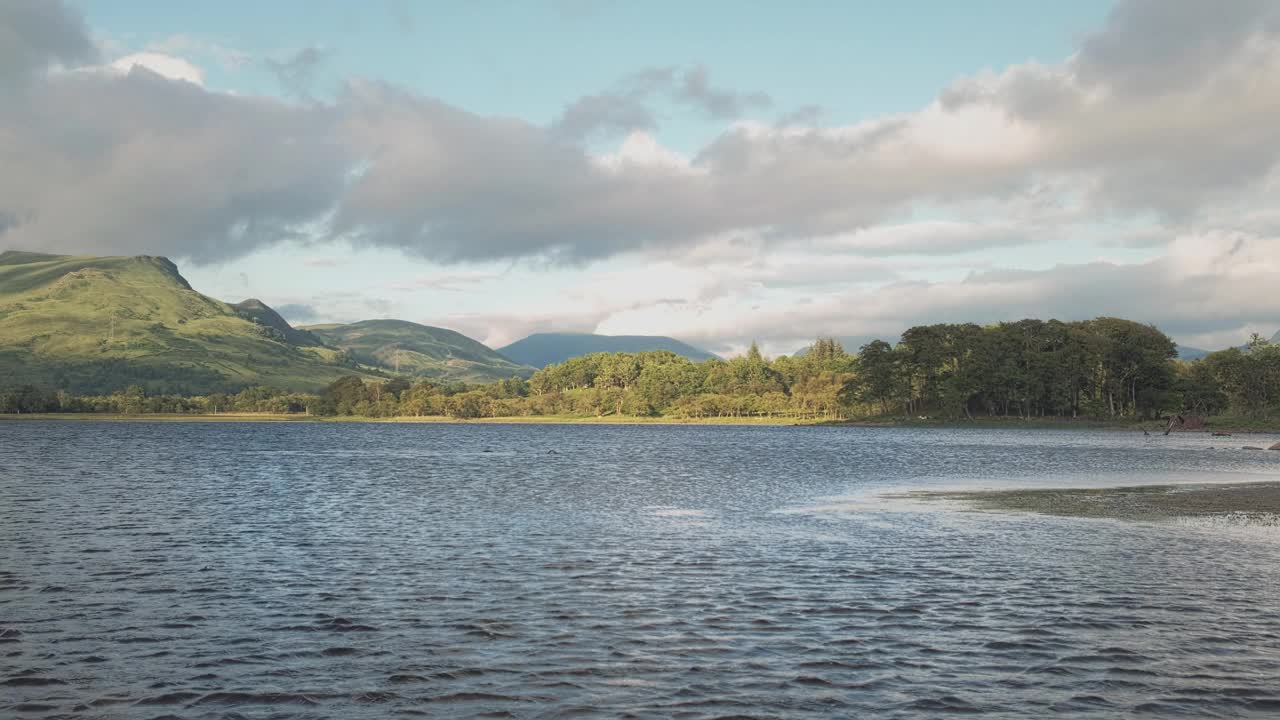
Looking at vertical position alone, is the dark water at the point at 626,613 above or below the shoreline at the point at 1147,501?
above

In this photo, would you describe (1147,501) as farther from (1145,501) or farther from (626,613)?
(626,613)

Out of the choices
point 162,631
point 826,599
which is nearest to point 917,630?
point 826,599

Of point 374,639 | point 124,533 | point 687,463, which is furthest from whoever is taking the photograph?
point 687,463

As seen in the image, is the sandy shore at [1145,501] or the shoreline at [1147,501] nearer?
the shoreline at [1147,501]

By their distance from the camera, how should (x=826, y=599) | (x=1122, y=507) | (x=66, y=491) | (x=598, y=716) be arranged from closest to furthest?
(x=598, y=716) < (x=826, y=599) < (x=1122, y=507) < (x=66, y=491)

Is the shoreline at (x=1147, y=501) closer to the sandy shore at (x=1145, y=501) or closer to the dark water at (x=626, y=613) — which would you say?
the sandy shore at (x=1145, y=501)

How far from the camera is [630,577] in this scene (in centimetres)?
3219

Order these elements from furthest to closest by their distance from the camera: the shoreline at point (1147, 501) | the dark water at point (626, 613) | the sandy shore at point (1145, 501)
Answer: the sandy shore at point (1145, 501) → the shoreline at point (1147, 501) → the dark water at point (626, 613)

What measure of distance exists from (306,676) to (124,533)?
2946 cm

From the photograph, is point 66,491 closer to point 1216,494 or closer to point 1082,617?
point 1082,617

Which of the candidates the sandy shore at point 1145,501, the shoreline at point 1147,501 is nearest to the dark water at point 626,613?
the shoreline at point 1147,501

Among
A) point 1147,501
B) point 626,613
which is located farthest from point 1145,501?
point 626,613

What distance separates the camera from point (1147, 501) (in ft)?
186

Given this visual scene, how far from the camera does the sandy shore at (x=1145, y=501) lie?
162 ft
